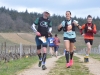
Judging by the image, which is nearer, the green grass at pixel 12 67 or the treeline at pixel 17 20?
the green grass at pixel 12 67

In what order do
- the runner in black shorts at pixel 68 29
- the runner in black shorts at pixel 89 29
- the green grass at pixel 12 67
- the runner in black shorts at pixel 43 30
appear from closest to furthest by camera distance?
the green grass at pixel 12 67, the runner in black shorts at pixel 43 30, the runner in black shorts at pixel 68 29, the runner in black shorts at pixel 89 29

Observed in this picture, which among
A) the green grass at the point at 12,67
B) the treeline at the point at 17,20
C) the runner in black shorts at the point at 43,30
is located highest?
the treeline at the point at 17,20

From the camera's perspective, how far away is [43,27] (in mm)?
10945

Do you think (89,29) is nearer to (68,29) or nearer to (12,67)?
(68,29)

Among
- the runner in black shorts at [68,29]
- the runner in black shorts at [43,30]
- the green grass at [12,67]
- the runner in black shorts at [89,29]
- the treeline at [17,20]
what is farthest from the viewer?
the treeline at [17,20]

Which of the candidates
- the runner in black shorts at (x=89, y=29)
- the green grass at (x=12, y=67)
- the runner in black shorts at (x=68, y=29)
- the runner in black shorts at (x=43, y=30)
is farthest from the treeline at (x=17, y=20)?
the runner in black shorts at (x=68, y=29)

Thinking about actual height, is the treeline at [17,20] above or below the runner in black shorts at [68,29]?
above

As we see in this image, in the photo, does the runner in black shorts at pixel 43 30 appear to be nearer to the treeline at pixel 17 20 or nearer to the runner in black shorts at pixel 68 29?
the runner in black shorts at pixel 68 29

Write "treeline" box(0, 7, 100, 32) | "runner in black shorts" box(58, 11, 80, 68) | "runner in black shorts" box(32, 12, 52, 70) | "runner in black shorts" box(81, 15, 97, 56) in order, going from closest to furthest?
"runner in black shorts" box(32, 12, 52, 70), "runner in black shorts" box(58, 11, 80, 68), "runner in black shorts" box(81, 15, 97, 56), "treeline" box(0, 7, 100, 32)

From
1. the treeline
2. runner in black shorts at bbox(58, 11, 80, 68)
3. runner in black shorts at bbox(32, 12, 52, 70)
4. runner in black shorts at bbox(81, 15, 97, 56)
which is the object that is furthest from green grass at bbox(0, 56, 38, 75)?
the treeline

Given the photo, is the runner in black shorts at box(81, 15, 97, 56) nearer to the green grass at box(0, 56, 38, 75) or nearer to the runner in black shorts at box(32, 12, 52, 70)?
the runner in black shorts at box(32, 12, 52, 70)

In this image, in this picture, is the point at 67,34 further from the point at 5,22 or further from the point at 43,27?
the point at 5,22

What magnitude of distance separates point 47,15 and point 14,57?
8.34m

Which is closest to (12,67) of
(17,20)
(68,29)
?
(68,29)
